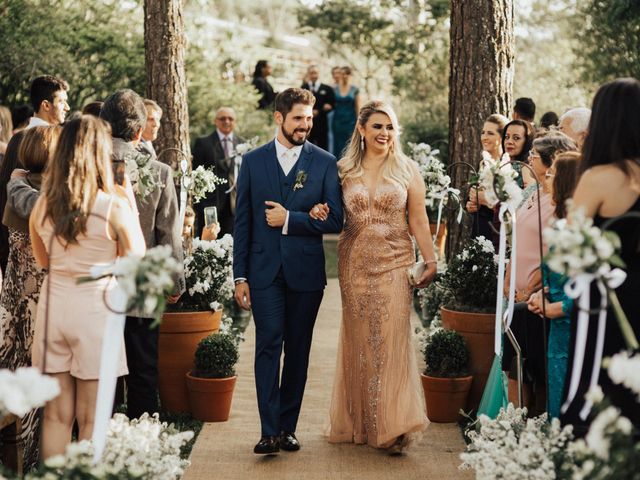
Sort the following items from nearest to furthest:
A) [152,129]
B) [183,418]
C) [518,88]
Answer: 1. [183,418]
2. [152,129]
3. [518,88]

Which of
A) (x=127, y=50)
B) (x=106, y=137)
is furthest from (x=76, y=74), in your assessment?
(x=106, y=137)

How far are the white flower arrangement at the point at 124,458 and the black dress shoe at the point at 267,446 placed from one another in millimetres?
1418

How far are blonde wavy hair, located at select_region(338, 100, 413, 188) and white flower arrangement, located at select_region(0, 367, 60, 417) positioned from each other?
3140mm

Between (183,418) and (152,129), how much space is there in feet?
6.58

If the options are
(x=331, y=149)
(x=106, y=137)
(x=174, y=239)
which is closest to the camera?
(x=106, y=137)

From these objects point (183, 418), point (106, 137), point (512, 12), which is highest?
point (512, 12)

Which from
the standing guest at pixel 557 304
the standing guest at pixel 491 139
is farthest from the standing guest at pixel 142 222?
the standing guest at pixel 491 139

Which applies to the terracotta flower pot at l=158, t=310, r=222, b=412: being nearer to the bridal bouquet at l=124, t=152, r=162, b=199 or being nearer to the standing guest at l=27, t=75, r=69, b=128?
the bridal bouquet at l=124, t=152, r=162, b=199

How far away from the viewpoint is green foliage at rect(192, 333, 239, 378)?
6727 millimetres

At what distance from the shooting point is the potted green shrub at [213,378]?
673 centimetres

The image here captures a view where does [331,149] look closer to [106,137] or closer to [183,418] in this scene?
[183,418]

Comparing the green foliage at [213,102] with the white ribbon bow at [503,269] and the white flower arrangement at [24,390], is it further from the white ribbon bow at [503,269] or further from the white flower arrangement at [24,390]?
the white flower arrangement at [24,390]

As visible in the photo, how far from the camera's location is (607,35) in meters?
16.8

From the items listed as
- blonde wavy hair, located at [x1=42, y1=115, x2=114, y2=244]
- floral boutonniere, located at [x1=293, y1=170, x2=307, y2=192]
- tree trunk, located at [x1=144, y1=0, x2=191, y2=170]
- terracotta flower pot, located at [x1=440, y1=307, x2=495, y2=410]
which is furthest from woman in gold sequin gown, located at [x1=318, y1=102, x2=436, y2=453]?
tree trunk, located at [x1=144, y1=0, x2=191, y2=170]
